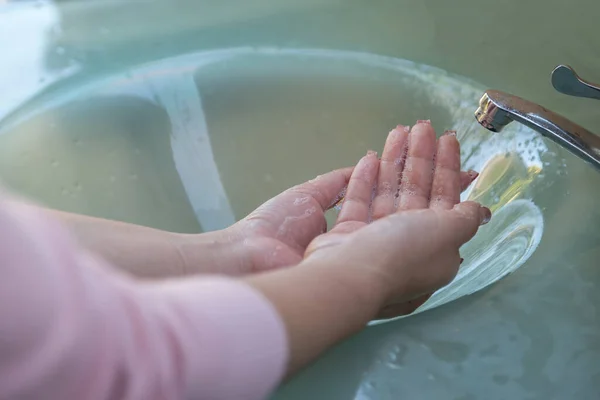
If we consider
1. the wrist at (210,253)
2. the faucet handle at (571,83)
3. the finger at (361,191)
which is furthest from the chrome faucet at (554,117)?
the wrist at (210,253)

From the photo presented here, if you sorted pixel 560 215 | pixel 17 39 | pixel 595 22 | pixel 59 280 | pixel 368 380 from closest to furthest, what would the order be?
pixel 59 280
pixel 368 380
pixel 560 215
pixel 595 22
pixel 17 39

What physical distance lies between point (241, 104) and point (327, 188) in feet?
0.61

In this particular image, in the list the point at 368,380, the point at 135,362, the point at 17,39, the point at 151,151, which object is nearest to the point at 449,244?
the point at 368,380

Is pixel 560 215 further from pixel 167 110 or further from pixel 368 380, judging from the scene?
pixel 167 110

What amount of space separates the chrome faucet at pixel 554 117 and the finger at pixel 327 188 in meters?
0.14

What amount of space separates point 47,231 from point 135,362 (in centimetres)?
6

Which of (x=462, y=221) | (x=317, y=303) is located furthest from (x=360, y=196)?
(x=317, y=303)

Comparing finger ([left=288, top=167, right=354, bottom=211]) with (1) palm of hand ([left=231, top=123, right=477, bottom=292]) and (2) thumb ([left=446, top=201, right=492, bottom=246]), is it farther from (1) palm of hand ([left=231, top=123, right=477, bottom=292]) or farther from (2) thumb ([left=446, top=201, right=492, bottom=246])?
(2) thumb ([left=446, top=201, right=492, bottom=246])

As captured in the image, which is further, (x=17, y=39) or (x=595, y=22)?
(x=17, y=39)

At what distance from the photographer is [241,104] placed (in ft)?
2.40

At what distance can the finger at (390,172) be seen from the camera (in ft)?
1.85

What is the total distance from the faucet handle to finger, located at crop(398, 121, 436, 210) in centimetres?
11

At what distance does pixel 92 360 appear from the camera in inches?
10.3

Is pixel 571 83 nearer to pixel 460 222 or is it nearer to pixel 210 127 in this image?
pixel 460 222
